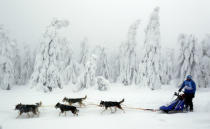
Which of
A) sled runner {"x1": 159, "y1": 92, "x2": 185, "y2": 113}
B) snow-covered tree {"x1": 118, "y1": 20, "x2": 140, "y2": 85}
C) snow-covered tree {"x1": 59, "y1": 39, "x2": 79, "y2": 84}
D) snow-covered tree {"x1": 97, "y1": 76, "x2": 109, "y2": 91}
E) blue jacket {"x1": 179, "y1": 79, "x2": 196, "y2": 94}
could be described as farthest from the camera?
snow-covered tree {"x1": 59, "y1": 39, "x2": 79, "y2": 84}

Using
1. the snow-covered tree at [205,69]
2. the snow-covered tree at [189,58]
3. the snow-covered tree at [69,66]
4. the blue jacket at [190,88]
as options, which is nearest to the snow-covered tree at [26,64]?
the snow-covered tree at [69,66]

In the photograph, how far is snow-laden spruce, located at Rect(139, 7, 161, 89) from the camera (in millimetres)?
24858

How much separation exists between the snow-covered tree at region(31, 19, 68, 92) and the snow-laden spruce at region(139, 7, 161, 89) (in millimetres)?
14682

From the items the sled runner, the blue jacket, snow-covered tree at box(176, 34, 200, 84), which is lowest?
the sled runner

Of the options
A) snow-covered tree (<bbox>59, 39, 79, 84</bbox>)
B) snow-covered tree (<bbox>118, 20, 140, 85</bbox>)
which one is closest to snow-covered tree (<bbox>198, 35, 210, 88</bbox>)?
snow-covered tree (<bbox>118, 20, 140, 85</bbox>)

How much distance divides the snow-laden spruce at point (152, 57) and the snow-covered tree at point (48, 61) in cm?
1468

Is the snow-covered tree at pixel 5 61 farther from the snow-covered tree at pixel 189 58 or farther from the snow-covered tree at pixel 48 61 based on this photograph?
the snow-covered tree at pixel 189 58

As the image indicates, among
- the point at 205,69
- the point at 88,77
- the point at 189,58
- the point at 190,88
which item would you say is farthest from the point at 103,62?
the point at 190,88

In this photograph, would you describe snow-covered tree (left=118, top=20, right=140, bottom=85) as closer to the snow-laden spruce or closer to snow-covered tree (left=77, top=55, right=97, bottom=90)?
the snow-laden spruce

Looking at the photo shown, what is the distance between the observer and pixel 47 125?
6.91 m

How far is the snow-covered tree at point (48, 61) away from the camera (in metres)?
19.4

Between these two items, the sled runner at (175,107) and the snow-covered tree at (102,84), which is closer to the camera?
the sled runner at (175,107)

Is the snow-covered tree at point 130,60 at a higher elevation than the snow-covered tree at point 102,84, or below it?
higher

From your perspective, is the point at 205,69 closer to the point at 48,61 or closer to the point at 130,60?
the point at 130,60
